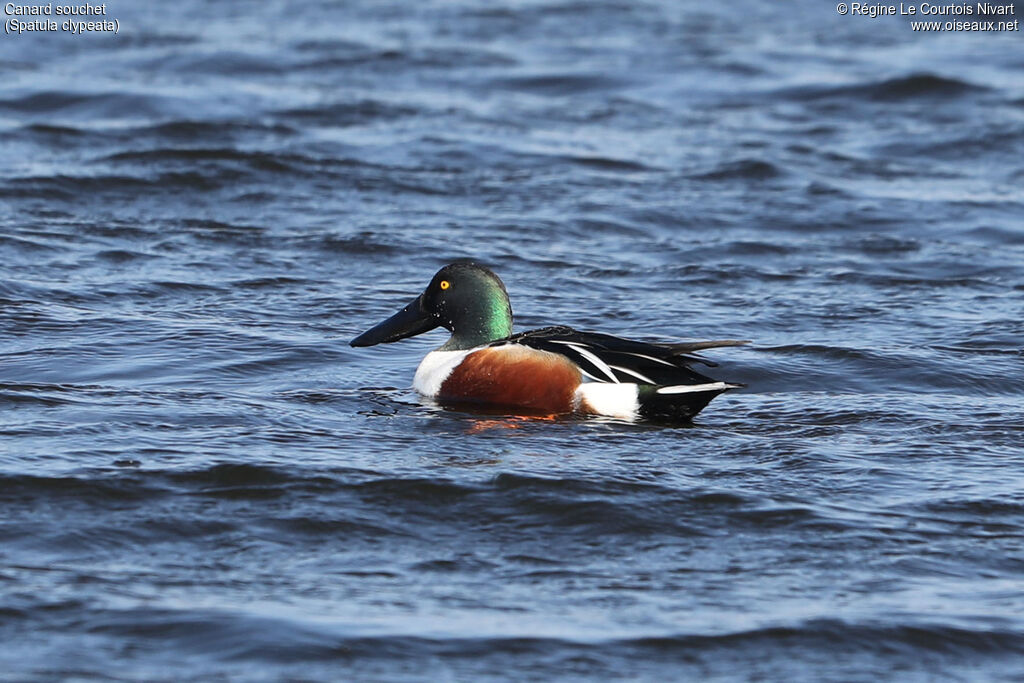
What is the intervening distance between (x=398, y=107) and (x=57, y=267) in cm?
609

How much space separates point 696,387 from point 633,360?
0.99 feet

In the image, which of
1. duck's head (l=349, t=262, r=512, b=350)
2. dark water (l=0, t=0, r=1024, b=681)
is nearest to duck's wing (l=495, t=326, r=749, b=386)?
dark water (l=0, t=0, r=1024, b=681)

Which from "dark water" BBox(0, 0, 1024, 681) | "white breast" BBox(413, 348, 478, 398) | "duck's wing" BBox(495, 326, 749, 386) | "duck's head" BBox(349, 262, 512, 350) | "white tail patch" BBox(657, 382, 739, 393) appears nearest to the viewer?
"dark water" BBox(0, 0, 1024, 681)

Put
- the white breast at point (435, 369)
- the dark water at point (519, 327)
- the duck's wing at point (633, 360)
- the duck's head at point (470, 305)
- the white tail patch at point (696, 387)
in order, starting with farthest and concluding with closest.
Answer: the duck's head at point (470, 305)
the white breast at point (435, 369)
the duck's wing at point (633, 360)
the white tail patch at point (696, 387)
the dark water at point (519, 327)

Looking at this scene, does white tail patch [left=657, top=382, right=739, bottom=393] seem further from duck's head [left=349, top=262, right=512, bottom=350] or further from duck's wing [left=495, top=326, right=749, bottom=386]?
duck's head [left=349, top=262, right=512, bottom=350]

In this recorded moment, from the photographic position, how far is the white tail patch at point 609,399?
7.58 m

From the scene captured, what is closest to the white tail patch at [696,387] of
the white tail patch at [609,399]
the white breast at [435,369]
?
the white tail patch at [609,399]

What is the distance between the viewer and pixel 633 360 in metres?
7.56

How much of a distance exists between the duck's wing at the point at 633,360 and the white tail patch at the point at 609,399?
3cm

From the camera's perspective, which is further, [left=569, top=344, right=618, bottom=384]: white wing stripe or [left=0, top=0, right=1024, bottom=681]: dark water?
[left=569, top=344, right=618, bottom=384]: white wing stripe

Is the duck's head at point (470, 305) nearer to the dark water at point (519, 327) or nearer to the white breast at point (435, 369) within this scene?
the white breast at point (435, 369)

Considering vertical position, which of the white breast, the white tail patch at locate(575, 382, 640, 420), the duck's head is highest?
the duck's head

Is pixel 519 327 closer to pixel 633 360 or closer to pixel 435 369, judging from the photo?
pixel 435 369

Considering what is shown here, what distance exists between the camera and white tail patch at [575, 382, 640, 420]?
24.9 ft
